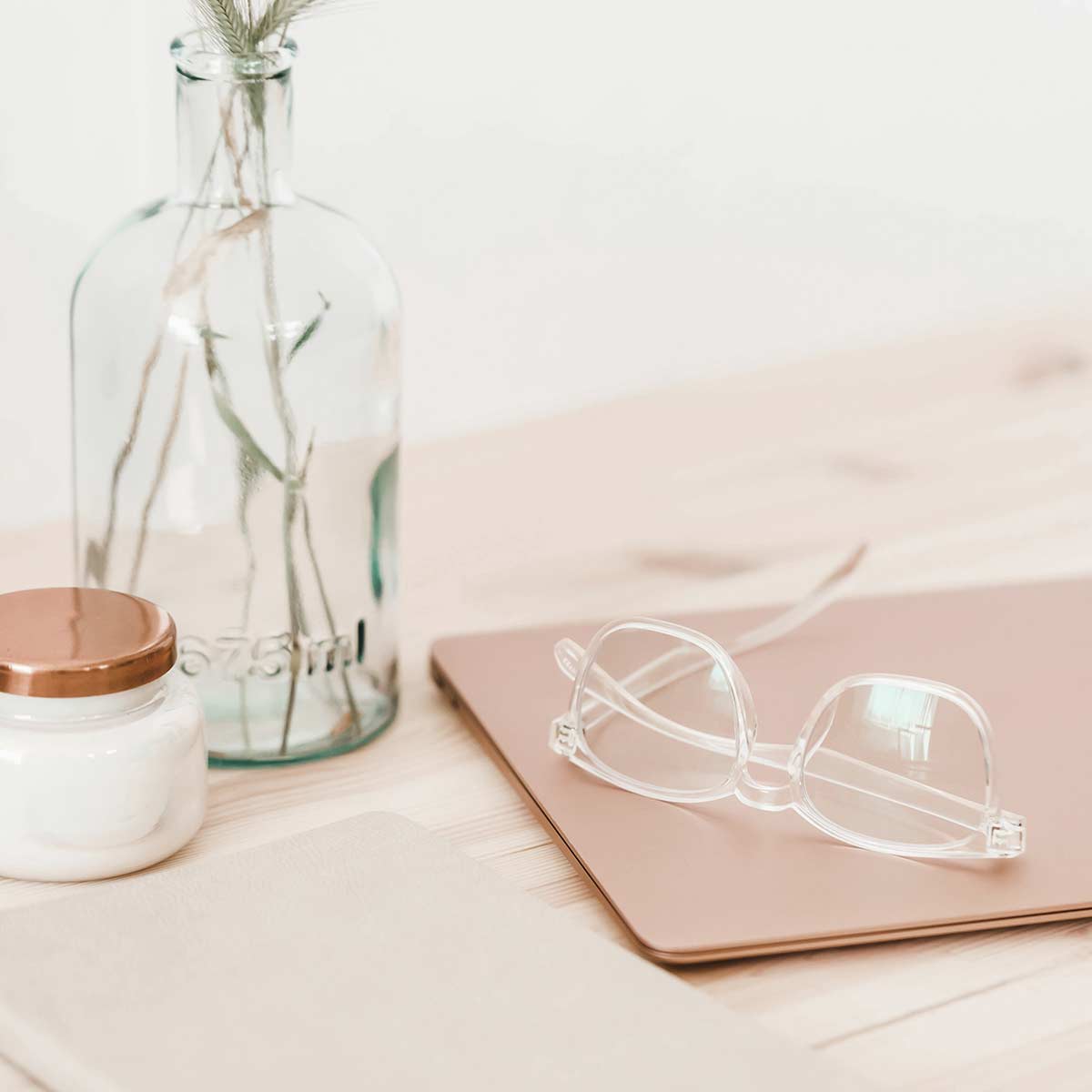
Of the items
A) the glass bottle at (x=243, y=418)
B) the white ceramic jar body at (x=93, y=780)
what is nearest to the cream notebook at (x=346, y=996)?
the white ceramic jar body at (x=93, y=780)

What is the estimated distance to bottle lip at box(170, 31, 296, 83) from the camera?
0.62 metres

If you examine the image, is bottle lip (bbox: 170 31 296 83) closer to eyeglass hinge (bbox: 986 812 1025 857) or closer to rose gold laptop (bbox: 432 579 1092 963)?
rose gold laptop (bbox: 432 579 1092 963)

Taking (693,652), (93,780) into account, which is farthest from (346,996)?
(693,652)

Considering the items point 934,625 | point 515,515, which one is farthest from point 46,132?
point 934,625

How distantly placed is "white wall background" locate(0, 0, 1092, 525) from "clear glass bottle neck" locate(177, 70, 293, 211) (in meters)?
0.41

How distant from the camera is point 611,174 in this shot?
4.61 ft

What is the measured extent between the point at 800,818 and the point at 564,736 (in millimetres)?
108

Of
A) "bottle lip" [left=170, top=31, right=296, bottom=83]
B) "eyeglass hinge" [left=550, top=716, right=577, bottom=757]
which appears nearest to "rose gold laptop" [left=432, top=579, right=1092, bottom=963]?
"eyeglass hinge" [left=550, top=716, right=577, bottom=757]

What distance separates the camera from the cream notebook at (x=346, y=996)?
0.44 metres

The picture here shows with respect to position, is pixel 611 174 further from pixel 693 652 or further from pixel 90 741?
pixel 90 741

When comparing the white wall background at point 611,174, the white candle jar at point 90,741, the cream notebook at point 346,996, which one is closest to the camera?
the cream notebook at point 346,996

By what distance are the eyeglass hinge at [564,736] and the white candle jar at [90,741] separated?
157 millimetres

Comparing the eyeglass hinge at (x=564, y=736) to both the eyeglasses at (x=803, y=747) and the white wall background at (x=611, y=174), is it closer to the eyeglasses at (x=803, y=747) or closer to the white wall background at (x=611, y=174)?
the eyeglasses at (x=803, y=747)

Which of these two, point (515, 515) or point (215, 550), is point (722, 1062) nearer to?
point (215, 550)
